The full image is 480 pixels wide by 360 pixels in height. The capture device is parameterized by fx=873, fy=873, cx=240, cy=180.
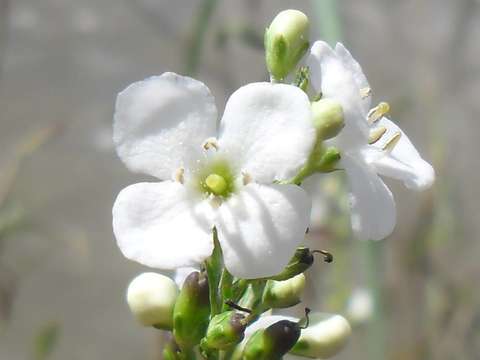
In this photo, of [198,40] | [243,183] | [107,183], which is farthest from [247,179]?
[107,183]

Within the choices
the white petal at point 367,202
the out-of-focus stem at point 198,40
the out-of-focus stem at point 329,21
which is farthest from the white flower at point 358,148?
the out-of-focus stem at point 198,40

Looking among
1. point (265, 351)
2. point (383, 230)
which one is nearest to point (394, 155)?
point (383, 230)

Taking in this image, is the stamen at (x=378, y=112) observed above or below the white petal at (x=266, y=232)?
above

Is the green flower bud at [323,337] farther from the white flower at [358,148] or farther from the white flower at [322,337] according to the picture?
the white flower at [358,148]

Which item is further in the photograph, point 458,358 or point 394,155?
point 458,358

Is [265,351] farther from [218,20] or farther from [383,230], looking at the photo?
[218,20]

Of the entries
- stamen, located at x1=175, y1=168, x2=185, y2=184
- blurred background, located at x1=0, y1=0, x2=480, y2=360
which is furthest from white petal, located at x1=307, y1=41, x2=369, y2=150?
blurred background, located at x1=0, y1=0, x2=480, y2=360
